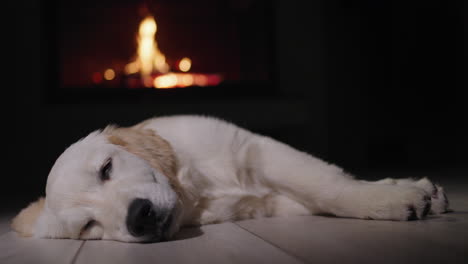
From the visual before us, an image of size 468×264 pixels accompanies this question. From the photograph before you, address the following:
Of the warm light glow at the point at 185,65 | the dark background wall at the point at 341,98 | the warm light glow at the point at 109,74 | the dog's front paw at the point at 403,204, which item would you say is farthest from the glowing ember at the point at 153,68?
the dog's front paw at the point at 403,204

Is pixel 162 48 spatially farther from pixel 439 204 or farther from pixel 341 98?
pixel 439 204

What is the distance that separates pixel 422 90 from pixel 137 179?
3305 mm

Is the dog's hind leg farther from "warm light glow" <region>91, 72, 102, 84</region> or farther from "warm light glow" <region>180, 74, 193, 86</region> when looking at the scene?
"warm light glow" <region>91, 72, 102, 84</region>

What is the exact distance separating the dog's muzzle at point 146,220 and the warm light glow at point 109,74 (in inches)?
123

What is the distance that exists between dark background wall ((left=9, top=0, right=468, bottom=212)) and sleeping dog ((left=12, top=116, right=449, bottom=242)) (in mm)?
2078

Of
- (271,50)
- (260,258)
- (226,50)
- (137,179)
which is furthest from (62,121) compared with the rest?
(260,258)

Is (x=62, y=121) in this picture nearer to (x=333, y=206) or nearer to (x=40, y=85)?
(x=40, y=85)

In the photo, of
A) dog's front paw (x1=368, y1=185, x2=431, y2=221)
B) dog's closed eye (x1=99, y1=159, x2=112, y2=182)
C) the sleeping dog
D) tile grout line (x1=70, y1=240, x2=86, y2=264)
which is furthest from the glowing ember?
dog's front paw (x1=368, y1=185, x2=431, y2=221)

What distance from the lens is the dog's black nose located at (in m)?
1.46

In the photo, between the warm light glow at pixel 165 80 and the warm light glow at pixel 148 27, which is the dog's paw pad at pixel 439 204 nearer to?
the warm light glow at pixel 165 80

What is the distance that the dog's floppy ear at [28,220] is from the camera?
6.02 feet

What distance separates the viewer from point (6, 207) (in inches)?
113

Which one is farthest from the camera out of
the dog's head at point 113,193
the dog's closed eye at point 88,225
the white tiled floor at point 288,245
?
the dog's closed eye at point 88,225

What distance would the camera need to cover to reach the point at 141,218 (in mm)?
1472
